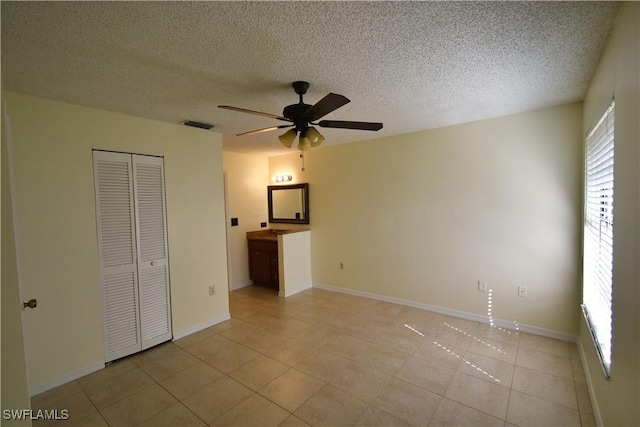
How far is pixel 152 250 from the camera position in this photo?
302 cm

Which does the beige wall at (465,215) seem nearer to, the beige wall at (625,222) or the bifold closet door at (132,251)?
the beige wall at (625,222)

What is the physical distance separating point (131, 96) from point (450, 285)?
150 inches

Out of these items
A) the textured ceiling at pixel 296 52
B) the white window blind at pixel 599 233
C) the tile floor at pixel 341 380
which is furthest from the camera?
the tile floor at pixel 341 380

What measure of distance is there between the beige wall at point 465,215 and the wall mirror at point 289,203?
0.28 meters

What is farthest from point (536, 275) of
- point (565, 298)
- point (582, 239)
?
point (582, 239)

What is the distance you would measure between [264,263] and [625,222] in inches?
170

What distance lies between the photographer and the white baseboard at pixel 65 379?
2.31 metres

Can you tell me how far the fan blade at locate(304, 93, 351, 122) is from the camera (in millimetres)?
1774

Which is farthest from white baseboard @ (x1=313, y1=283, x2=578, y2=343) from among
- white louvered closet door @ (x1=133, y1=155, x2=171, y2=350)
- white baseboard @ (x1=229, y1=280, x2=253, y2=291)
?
white louvered closet door @ (x1=133, y1=155, x2=171, y2=350)

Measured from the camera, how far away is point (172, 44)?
1.64 meters

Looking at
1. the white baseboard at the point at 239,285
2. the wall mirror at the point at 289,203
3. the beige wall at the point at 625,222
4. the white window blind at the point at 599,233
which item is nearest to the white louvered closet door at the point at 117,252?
the white baseboard at the point at 239,285

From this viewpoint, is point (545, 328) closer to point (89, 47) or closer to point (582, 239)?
point (582, 239)

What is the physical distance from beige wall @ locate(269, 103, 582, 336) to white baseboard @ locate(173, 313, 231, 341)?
1775 mm

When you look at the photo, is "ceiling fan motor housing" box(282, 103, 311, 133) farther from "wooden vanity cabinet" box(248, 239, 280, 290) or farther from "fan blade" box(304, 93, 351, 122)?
"wooden vanity cabinet" box(248, 239, 280, 290)
